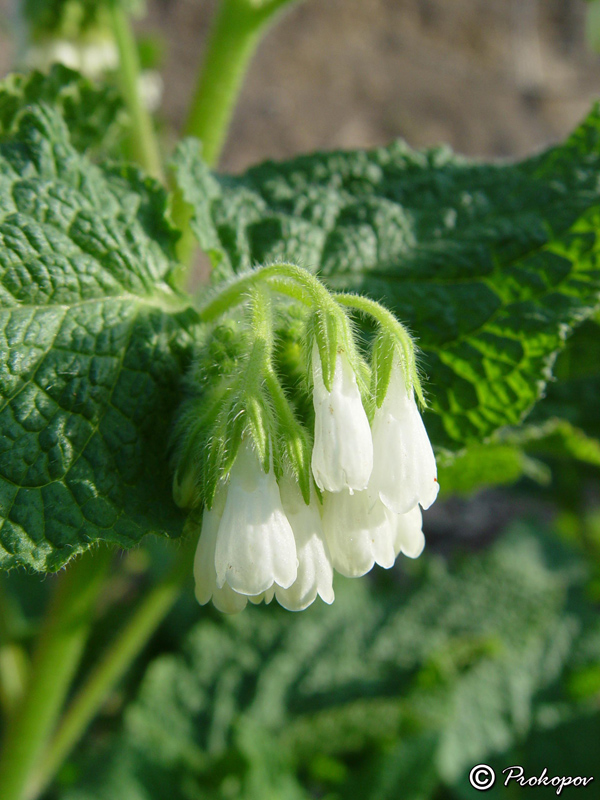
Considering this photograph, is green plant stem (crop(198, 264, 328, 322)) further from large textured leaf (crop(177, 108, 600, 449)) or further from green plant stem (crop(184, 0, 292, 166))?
green plant stem (crop(184, 0, 292, 166))

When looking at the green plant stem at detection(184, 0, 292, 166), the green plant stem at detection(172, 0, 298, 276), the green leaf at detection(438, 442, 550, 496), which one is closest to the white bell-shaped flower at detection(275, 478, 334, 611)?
the green leaf at detection(438, 442, 550, 496)

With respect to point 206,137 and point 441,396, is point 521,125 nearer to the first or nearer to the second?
point 206,137

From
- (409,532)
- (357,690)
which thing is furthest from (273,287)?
(357,690)

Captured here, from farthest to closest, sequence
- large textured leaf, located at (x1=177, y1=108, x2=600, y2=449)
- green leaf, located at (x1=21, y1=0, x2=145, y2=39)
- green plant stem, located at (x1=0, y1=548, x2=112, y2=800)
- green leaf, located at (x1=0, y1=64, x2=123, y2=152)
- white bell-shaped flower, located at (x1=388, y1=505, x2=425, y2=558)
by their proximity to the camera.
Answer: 1. green leaf, located at (x1=21, y1=0, x2=145, y2=39)
2. green plant stem, located at (x1=0, y1=548, x2=112, y2=800)
3. green leaf, located at (x1=0, y1=64, x2=123, y2=152)
4. large textured leaf, located at (x1=177, y1=108, x2=600, y2=449)
5. white bell-shaped flower, located at (x1=388, y1=505, x2=425, y2=558)

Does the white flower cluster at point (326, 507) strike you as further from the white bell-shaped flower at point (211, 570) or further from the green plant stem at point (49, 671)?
the green plant stem at point (49, 671)

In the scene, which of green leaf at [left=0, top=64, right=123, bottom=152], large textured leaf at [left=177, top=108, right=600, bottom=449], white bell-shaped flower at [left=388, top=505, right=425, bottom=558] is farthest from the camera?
green leaf at [left=0, top=64, right=123, bottom=152]

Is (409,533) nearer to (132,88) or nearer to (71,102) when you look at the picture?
(71,102)

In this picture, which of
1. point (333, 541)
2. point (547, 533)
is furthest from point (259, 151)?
point (333, 541)

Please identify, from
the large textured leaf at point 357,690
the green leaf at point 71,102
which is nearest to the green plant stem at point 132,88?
the green leaf at point 71,102
